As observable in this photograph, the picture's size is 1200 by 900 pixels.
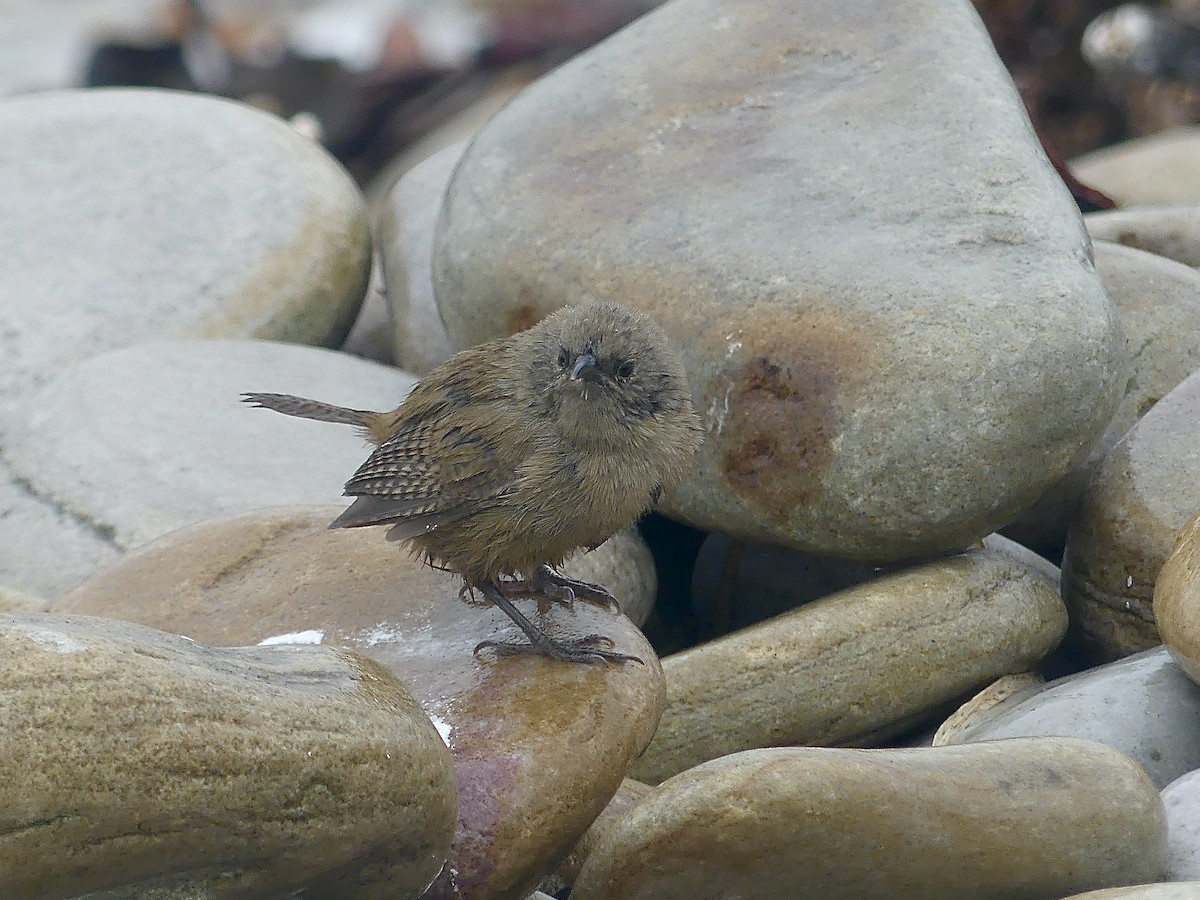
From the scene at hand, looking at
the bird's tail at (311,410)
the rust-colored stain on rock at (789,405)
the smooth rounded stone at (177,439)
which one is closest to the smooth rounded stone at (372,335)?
the smooth rounded stone at (177,439)

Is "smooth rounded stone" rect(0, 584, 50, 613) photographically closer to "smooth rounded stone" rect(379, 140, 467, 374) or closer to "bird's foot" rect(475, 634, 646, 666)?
"bird's foot" rect(475, 634, 646, 666)

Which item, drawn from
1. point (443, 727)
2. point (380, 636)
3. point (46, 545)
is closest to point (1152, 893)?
point (443, 727)

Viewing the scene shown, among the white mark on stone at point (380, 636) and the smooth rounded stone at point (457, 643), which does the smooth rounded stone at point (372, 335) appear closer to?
the smooth rounded stone at point (457, 643)

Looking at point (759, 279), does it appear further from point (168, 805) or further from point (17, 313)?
point (17, 313)

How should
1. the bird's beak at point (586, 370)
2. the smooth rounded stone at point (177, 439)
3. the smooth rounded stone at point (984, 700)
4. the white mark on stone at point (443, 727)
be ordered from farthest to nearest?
the smooth rounded stone at point (177, 439) → the smooth rounded stone at point (984, 700) → the bird's beak at point (586, 370) → the white mark on stone at point (443, 727)

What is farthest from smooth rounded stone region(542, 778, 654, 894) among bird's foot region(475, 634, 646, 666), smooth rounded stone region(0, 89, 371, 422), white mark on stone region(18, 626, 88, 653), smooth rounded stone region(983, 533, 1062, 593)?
smooth rounded stone region(0, 89, 371, 422)

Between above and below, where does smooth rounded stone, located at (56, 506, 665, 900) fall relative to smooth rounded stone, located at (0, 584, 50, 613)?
above
